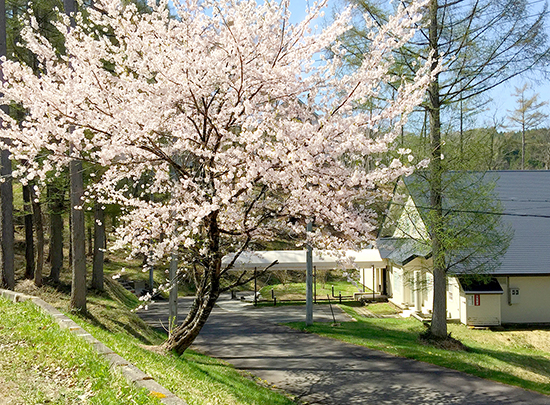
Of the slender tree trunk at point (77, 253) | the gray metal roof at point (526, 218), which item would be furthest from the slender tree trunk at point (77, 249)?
the gray metal roof at point (526, 218)

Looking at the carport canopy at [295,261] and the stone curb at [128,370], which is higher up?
the carport canopy at [295,261]

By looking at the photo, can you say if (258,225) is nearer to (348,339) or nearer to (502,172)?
(348,339)

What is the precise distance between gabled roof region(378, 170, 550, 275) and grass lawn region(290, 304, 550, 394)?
8.91 feet

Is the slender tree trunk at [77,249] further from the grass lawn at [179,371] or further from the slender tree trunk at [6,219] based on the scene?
the slender tree trunk at [6,219]

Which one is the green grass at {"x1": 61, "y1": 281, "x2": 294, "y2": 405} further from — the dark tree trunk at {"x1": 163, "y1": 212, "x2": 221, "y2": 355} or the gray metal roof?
the gray metal roof

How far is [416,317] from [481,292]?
3.22 metres

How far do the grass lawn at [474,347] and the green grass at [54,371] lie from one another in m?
9.73

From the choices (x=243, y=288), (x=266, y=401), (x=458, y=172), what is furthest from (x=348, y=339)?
(x=243, y=288)

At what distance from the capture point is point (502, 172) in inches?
998

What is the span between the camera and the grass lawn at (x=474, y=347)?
40.7 ft

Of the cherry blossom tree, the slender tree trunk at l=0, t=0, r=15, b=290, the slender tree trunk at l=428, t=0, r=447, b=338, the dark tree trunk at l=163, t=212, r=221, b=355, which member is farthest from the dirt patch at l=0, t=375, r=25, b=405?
the slender tree trunk at l=428, t=0, r=447, b=338

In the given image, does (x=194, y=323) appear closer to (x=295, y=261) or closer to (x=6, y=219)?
(x=6, y=219)

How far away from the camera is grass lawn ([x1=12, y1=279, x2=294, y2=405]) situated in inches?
262

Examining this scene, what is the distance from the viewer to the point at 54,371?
5570 millimetres
